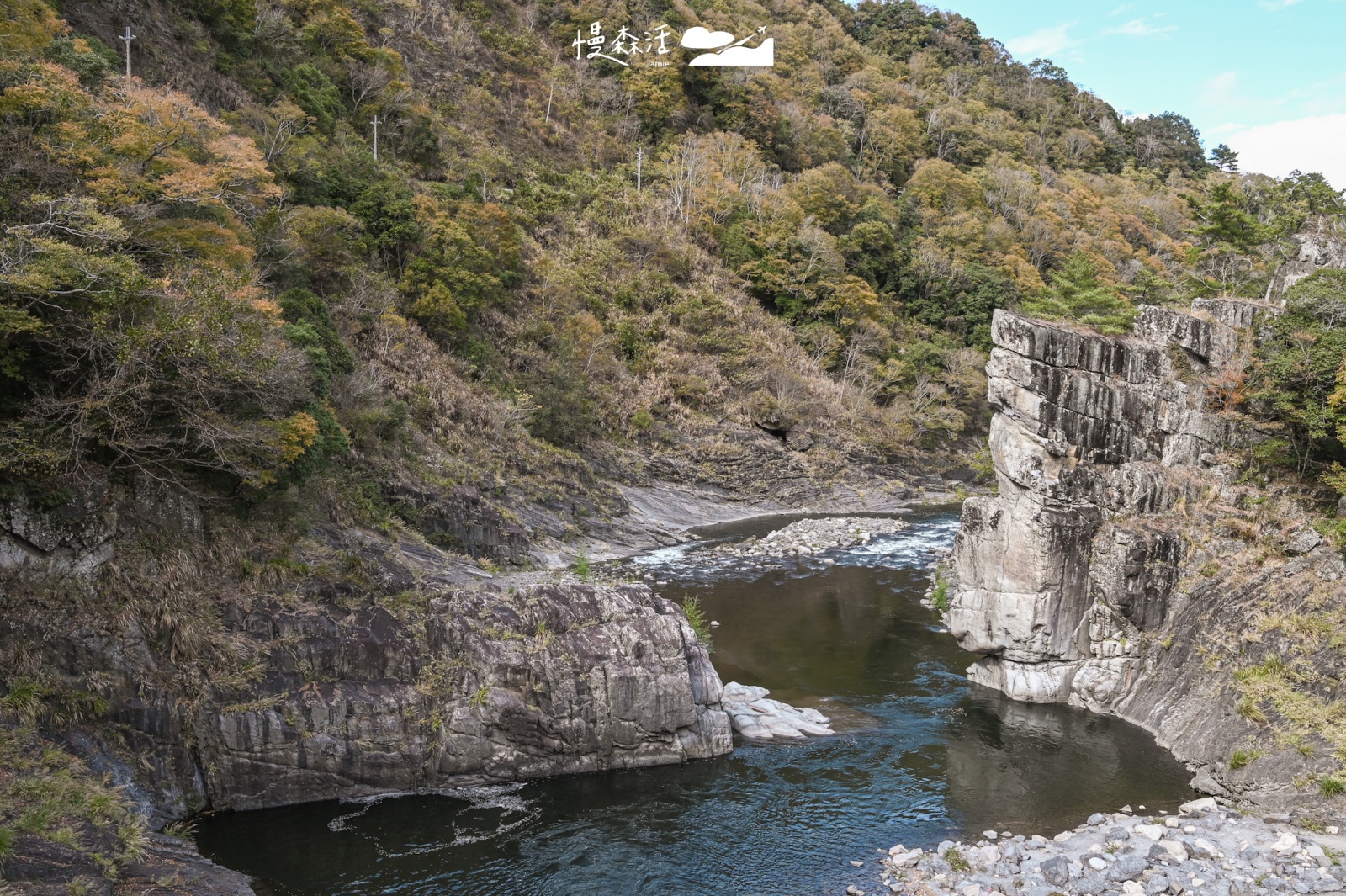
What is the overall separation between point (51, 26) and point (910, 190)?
71441 millimetres

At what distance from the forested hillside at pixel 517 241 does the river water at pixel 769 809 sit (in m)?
8.07

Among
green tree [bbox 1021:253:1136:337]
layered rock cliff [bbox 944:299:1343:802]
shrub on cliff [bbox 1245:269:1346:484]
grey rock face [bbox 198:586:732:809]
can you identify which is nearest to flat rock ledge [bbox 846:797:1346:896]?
layered rock cliff [bbox 944:299:1343:802]

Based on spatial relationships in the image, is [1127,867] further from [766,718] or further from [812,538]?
[812,538]

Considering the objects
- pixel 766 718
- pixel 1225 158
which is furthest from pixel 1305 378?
pixel 1225 158

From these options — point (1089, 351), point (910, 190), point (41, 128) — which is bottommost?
point (1089, 351)

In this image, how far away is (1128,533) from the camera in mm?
21312

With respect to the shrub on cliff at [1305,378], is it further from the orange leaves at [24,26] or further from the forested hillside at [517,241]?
the orange leaves at [24,26]

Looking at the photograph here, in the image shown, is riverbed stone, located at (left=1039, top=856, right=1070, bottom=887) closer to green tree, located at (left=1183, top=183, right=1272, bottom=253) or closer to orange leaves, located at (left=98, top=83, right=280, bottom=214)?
orange leaves, located at (left=98, top=83, right=280, bottom=214)

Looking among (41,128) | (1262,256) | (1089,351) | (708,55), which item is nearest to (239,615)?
(41,128)

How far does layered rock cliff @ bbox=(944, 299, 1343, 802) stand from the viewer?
19672 mm

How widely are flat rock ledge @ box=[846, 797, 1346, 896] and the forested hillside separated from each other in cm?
1170

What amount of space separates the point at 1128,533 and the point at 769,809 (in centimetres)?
1221

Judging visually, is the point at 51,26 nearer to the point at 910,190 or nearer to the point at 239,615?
the point at 239,615

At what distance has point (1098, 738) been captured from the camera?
19.4 meters
